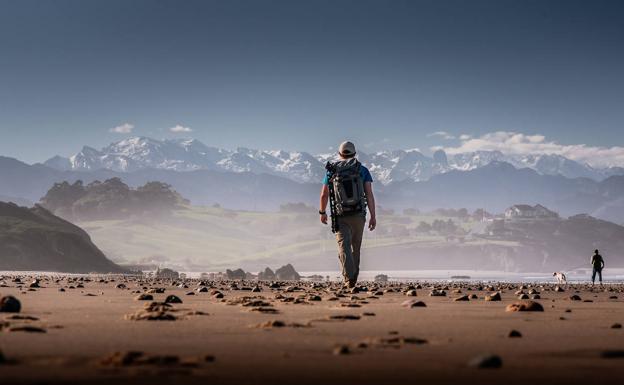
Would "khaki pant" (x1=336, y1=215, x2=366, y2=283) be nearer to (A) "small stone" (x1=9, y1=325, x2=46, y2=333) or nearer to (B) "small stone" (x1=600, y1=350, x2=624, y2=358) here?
(A) "small stone" (x1=9, y1=325, x2=46, y2=333)

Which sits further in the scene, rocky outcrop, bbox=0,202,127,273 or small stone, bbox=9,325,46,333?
rocky outcrop, bbox=0,202,127,273

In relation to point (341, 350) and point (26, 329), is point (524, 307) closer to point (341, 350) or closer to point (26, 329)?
point (341, 350)

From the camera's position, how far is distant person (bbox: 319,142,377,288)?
17828 mm

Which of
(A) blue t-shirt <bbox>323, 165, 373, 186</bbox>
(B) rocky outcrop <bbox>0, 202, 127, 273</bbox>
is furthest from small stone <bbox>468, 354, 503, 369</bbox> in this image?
(B) rocky outcrop <bbox>0, 202, 127, 273</bbox>

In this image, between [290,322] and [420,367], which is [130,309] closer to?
[290,322]

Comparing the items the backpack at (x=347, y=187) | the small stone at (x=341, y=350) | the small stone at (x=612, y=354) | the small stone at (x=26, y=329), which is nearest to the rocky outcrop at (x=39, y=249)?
the backpack at (x=347, y=187)

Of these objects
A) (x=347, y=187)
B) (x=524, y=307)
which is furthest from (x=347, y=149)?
(x=524, y=307)

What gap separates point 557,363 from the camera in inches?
208

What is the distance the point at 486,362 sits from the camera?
16.3ft

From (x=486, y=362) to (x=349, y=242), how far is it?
1282 cm

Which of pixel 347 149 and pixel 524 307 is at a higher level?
pixel 347 149

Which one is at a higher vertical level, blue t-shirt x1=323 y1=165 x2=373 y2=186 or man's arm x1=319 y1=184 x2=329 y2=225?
blue t-shirt x1=323 y1=165 x2=373 y2=186

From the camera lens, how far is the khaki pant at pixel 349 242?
58.0 feet

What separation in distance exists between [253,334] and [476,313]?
4300 mm
